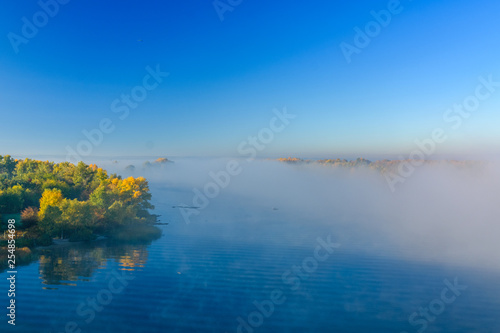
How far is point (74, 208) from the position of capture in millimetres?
65562

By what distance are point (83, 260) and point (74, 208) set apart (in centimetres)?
1723

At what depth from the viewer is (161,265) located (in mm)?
53281

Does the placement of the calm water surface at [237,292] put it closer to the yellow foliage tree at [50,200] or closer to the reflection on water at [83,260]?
the reflection on water at [83,260]

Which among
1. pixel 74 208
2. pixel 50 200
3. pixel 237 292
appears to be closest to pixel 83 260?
pixel 74 208

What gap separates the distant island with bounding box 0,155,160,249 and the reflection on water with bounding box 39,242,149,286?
5.58 meters

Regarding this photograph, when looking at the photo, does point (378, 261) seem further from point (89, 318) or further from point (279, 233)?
point (89, 318)

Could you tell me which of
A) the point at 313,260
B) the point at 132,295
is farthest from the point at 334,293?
the point at 132,295

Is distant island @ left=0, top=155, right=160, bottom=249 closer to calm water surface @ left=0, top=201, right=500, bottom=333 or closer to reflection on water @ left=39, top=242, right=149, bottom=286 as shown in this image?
reflection on water @ left=39, top=242, right=149, bottom=286

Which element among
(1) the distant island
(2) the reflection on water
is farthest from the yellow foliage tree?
(2) the reflection on water

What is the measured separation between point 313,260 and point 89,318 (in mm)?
40946

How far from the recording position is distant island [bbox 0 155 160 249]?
62.6 meters

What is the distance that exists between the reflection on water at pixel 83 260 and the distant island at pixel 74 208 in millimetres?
5580

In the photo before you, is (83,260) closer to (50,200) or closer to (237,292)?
(50,200)

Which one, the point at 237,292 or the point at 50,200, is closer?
the point at 237,292
